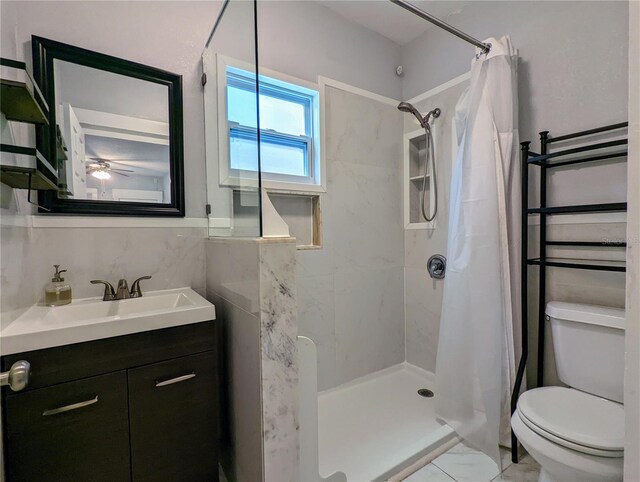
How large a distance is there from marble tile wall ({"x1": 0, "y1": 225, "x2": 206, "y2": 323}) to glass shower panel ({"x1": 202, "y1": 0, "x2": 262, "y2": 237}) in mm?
226

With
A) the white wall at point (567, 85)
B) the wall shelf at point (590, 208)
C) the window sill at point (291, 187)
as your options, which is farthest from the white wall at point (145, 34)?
the wall shelf at point (590, 208)

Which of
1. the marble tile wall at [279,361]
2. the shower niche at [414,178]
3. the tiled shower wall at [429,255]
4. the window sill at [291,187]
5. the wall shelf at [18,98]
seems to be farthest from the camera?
the shower niche at [414,178]

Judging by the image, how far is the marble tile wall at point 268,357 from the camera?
Answer: 1.00 meters

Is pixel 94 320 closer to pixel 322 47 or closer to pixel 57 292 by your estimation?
pixel 57 292

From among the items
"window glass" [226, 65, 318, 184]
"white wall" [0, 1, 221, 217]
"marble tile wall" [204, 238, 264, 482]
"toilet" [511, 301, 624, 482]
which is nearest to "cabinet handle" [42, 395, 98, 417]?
"marble tile wall" [204, 238, 264, 482]

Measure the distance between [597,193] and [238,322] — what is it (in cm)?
183

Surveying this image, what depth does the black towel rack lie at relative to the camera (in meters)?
1.39

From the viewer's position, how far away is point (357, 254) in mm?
2209

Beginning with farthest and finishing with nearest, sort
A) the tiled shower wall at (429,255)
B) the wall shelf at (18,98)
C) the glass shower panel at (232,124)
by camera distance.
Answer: the tiled shower wall at (429,255) → the glass shower panel at (232,124) → the wall shelf at (18,98)

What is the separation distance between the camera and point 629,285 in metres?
0.63

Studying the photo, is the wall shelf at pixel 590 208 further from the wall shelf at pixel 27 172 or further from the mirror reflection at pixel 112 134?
the wall shelf at pixel 27 172

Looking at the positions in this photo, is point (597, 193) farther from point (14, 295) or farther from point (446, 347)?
point (14, 295)

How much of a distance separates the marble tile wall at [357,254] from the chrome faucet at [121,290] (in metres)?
0.91

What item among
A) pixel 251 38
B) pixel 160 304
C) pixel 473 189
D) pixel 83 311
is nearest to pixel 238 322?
pixel 160 304
